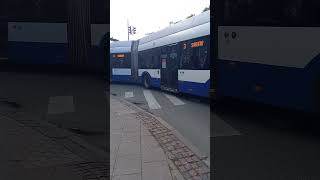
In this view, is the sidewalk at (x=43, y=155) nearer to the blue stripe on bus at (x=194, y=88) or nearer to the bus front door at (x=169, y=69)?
the bus front door at (x=169, y=69)

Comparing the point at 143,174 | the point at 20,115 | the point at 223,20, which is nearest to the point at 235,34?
the point at 223,20

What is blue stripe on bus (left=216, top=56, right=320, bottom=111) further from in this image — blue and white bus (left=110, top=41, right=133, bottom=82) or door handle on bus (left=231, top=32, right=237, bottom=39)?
blue and white bus (left=110, top=41, right=133, bottom=82)

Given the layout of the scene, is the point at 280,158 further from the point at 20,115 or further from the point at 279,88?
the point at 20,115

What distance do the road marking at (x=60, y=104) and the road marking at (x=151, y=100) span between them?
5.97 feet

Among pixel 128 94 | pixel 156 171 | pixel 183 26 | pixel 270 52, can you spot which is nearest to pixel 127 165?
pixel 156 171

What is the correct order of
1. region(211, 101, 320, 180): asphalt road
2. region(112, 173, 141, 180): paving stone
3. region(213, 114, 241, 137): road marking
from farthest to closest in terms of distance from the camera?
region(213, 114, 241, 137): road marking, region(211, 101, 320, 180): asphalt road, region(112, 173, 141, 180): paving stone

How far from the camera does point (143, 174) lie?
5.55 metres

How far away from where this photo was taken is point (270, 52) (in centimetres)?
830

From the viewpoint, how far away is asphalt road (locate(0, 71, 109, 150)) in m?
8.12

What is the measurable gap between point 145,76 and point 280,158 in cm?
305

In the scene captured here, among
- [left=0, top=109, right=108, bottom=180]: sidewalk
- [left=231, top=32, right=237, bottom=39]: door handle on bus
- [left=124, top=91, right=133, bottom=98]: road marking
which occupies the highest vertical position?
[left=231, top=32, right=237, bottom=39]: door handle on bus

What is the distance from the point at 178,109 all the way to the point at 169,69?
1.28 metres

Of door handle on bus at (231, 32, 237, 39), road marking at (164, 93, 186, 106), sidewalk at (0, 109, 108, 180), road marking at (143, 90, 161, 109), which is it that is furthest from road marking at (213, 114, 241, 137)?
sidewalk at (0, 109, 108, 180)

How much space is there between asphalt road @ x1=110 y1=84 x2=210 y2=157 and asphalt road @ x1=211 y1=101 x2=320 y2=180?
30 centimetres
